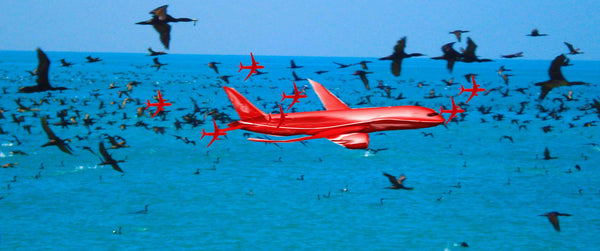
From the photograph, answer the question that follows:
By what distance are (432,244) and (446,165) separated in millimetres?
28878

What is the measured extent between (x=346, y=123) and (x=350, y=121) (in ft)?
0.12

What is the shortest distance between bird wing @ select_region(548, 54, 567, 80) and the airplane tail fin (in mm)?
2374

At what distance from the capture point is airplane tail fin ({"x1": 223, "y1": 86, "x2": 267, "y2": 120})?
17.2 ft

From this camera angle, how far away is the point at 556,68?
193 inches

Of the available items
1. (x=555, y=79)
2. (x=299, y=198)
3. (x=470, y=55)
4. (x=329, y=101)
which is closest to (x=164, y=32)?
(x=329, y=101)

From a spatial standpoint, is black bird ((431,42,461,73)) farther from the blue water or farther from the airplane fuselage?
the blue water

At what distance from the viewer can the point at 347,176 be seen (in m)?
59.5

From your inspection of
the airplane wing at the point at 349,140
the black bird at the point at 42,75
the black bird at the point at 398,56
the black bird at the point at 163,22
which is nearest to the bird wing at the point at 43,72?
the black bird at the point at 42,75

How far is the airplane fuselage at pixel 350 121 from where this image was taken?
482 centimetres

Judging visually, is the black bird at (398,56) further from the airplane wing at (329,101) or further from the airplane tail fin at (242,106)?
the airplane tail fin at (242,106)

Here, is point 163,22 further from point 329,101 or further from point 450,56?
point 450,56

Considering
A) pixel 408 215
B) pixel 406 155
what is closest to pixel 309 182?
pixel 408 215

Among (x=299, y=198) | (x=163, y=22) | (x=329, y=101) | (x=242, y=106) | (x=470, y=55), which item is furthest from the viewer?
(x=299, y=198)

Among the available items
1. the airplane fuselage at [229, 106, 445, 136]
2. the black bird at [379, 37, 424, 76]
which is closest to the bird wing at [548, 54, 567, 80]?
the airplane fuselage at [229, 106, 445, 136]
